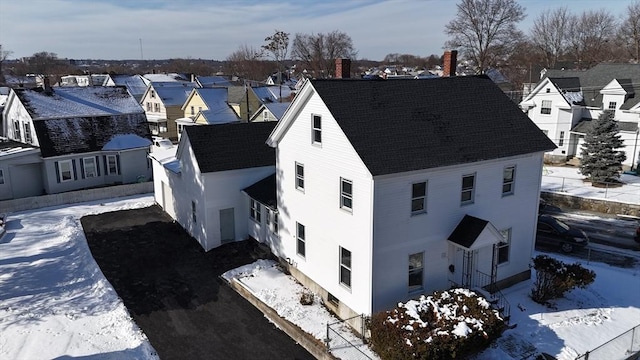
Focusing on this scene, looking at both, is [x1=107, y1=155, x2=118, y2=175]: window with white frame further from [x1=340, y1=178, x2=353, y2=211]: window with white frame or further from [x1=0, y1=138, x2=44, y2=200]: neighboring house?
[x1=340, y1=178, x2=353, y2=211]: window with white frame

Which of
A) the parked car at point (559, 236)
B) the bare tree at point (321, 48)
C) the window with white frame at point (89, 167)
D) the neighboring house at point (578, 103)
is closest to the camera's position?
the parked car at point (559, 236)

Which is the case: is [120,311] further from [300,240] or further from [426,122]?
[426,122]

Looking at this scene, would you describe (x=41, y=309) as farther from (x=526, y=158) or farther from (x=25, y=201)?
(x=526, y=158)

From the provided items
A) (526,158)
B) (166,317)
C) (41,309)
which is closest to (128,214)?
(41,309)

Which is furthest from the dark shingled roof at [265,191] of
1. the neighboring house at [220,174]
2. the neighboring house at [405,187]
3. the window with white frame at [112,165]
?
the window with white frame at [112,165]

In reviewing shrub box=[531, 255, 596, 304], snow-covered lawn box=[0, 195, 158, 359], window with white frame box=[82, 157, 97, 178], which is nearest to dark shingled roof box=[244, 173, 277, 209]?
snow-covered lawn box=[0, 195, 158, 359]

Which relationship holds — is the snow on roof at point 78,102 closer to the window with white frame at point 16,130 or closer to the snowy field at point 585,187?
the window with white frame at point 16,130
